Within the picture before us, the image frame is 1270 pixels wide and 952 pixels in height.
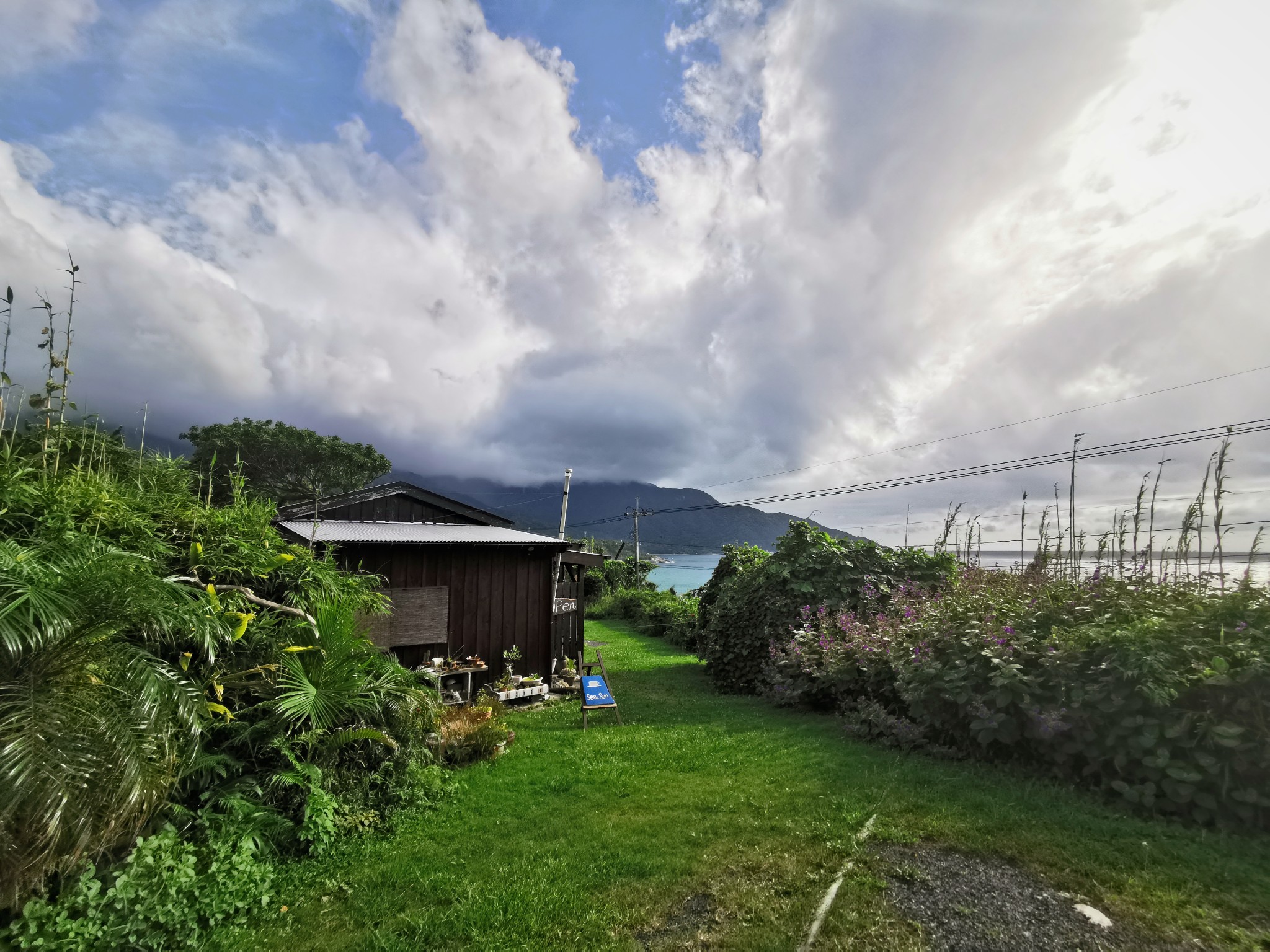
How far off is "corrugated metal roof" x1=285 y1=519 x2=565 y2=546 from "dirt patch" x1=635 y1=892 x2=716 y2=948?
6865 mm

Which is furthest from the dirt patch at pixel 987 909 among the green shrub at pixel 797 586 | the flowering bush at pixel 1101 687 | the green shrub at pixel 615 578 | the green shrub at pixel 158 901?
the green shrub at pixel 615 578

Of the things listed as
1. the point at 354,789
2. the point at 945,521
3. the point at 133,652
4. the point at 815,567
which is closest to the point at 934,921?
the point at 354,789

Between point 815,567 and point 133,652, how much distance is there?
1002 centimetres

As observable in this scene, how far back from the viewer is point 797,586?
10711 mm

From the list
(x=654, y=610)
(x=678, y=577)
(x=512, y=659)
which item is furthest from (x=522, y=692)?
(x=678, y=577)

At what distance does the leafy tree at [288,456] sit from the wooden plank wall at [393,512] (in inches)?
847

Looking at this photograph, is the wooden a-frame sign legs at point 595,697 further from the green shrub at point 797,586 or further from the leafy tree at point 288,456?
the leafy tree at point 288,456

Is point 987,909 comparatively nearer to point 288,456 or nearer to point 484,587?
point 484,587

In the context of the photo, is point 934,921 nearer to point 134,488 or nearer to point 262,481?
point 134,488

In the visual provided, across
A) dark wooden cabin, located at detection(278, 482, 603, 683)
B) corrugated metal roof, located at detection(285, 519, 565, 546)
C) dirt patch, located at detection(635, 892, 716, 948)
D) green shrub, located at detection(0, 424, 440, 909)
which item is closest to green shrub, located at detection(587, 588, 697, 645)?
dark wooden cabin, located at detection(278, 482, 603, 683)

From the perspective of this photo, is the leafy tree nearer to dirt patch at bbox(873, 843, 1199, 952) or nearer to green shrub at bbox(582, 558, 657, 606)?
green shrub at bbox(582, 558, 657, 606)

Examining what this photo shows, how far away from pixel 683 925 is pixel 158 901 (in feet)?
10.0

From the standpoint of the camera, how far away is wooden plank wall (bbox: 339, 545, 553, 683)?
9.21m

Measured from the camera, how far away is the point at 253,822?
412 cm
